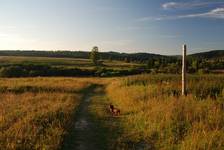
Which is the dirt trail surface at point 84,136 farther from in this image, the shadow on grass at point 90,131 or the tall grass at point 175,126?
the tall grass at point 175,126

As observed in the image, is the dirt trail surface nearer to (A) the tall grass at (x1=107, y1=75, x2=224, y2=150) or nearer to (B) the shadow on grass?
Result: (B) the shadow on grass

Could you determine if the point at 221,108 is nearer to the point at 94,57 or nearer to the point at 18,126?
the point at 18,126

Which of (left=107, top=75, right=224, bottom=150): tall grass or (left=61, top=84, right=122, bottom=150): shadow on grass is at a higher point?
(left=107, top=75, right=224, bottom=150): tall grass

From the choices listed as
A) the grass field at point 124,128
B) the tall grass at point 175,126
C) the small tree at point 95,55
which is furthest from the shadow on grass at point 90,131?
the small tree at point 95,55

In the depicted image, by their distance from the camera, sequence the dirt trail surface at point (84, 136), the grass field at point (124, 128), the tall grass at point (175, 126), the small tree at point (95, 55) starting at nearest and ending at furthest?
the tall grass at point (175, 126), the grass field at point (124, 128), the dirt trail surface at point (84, 136), the small tree at point (95, 55)

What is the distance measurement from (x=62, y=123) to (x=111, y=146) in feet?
9.29

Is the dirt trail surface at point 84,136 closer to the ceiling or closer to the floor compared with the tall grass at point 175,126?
closer to the floor

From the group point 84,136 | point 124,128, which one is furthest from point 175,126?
point 84,136

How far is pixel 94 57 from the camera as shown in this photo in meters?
94.8

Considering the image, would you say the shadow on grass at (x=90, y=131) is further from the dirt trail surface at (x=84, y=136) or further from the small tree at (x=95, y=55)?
the small tree at (x=95, y=55)

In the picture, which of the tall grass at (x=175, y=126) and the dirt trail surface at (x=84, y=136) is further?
the dirt trail surface at (x=84, y=136)

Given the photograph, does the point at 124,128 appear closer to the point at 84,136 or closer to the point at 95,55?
the point at 84,136

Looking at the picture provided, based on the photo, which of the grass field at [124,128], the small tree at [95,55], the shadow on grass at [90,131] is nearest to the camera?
the grass field at [124,128]

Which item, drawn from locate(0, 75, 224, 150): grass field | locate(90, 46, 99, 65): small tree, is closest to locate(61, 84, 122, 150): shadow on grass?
locate(0, 75, 224, 150): grass field
